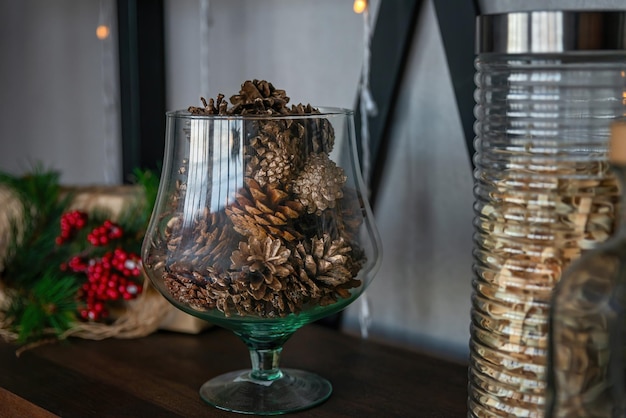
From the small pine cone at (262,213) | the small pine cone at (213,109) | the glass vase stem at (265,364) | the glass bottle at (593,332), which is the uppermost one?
the small pine cone at (213,109)

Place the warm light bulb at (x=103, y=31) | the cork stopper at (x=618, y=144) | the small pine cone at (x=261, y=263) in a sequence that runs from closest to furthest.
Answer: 1. the cork stopper at (x=618, y=144)
2. the small pine cone at (x=261, y=263)
3. the warm light bulb at (x=103, y=31)

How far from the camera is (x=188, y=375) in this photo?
0.79m

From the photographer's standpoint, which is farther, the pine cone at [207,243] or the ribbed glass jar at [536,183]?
the pine cone at [207,243]

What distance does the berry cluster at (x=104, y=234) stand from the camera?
3.00ft

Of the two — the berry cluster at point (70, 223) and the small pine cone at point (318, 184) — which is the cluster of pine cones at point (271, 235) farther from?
the berry cluster at point (70, 223)

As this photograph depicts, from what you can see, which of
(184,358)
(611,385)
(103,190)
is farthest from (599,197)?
(103,190)

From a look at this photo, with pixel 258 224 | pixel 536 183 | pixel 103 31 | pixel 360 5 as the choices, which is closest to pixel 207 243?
pixel 258 224

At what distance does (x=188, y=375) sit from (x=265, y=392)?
0.10 m

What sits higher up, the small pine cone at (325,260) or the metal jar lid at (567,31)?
the metal jar lid at (567,31)

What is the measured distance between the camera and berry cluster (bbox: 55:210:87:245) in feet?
3.09

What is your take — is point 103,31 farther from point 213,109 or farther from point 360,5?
point 213,109

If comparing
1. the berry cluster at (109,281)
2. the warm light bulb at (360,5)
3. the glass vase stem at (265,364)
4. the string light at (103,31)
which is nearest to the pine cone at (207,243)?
the glass vase stem at (265,364)

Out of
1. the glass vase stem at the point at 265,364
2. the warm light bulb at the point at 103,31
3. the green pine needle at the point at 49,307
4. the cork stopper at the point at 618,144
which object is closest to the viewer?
the cork stopper at the point at 618,144

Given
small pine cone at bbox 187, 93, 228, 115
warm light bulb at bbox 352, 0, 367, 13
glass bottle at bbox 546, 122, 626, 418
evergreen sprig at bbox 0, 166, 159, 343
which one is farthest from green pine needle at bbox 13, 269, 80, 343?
glass bottle at bbox 546, 122, 626, 418
